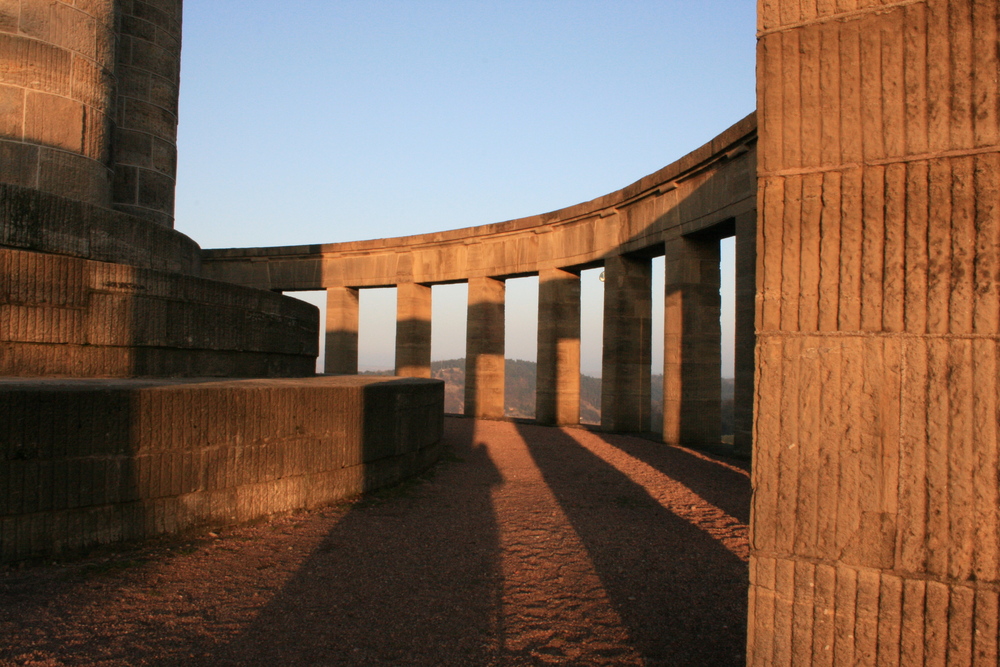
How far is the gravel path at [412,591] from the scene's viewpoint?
3.67 m

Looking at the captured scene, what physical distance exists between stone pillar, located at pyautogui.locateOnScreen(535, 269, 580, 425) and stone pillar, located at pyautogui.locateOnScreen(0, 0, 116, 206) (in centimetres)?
1144

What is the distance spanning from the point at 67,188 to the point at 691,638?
9.37m

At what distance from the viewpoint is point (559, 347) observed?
18297 mm

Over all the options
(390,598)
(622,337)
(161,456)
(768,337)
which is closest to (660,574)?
(390,598)

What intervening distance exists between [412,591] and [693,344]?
10.4 m

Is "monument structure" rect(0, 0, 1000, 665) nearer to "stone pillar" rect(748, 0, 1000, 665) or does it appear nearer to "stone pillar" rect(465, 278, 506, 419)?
"stone pillar" rect(748, 0, 1000, 665)

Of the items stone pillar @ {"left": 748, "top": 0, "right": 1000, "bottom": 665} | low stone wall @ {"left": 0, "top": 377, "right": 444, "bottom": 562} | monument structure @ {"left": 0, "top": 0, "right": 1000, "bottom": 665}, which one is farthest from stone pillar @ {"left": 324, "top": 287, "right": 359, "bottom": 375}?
Answer: stone pillar @ {"left": 748, "top": 0, "right": 1000, "bottom": 665}

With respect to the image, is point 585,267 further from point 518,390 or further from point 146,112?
point 518,390

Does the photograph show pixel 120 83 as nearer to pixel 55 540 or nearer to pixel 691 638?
pixel 55 540

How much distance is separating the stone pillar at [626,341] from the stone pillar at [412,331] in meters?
6.97

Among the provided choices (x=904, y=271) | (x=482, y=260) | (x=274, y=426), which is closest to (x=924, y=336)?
(x=904, y=271)

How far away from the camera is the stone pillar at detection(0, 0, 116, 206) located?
27.2 feet

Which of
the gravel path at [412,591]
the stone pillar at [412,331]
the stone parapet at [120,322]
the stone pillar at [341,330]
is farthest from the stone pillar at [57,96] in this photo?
the stone pillar at [341,330]

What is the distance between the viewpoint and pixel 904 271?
99.0 inches
